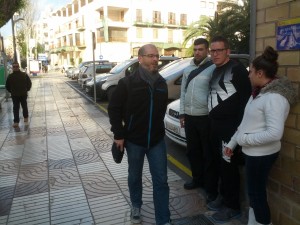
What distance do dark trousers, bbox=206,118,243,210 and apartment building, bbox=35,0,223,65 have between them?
38.8 meters

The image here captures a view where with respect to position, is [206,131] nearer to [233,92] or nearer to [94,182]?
[233,92]

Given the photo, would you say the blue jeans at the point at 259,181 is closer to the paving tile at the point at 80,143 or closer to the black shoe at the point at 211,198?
the black shoe at the point at 211,198

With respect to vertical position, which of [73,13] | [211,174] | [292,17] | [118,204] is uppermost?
[73,13]

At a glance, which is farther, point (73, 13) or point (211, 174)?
point (73, 13)

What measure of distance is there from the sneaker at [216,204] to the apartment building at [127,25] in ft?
127

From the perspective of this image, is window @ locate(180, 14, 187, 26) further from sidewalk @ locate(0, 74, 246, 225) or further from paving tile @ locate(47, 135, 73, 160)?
paving tile @ locate(47, 135, 73, 160)

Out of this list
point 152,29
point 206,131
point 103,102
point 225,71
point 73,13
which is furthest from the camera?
point 73,13

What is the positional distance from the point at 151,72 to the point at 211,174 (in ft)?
5.04

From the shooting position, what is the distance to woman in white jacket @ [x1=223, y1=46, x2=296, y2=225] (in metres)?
2.52

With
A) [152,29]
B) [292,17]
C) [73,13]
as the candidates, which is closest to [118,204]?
[292,17]

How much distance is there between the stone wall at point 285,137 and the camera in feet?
9.23

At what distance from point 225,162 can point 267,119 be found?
3.50ft

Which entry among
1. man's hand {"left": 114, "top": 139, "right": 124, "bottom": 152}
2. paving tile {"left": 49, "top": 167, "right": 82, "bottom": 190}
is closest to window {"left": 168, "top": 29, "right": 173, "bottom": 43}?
paving tile {"left": 49, "top": 167, "right": 82, "bottom": 190}

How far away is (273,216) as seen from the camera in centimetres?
324
